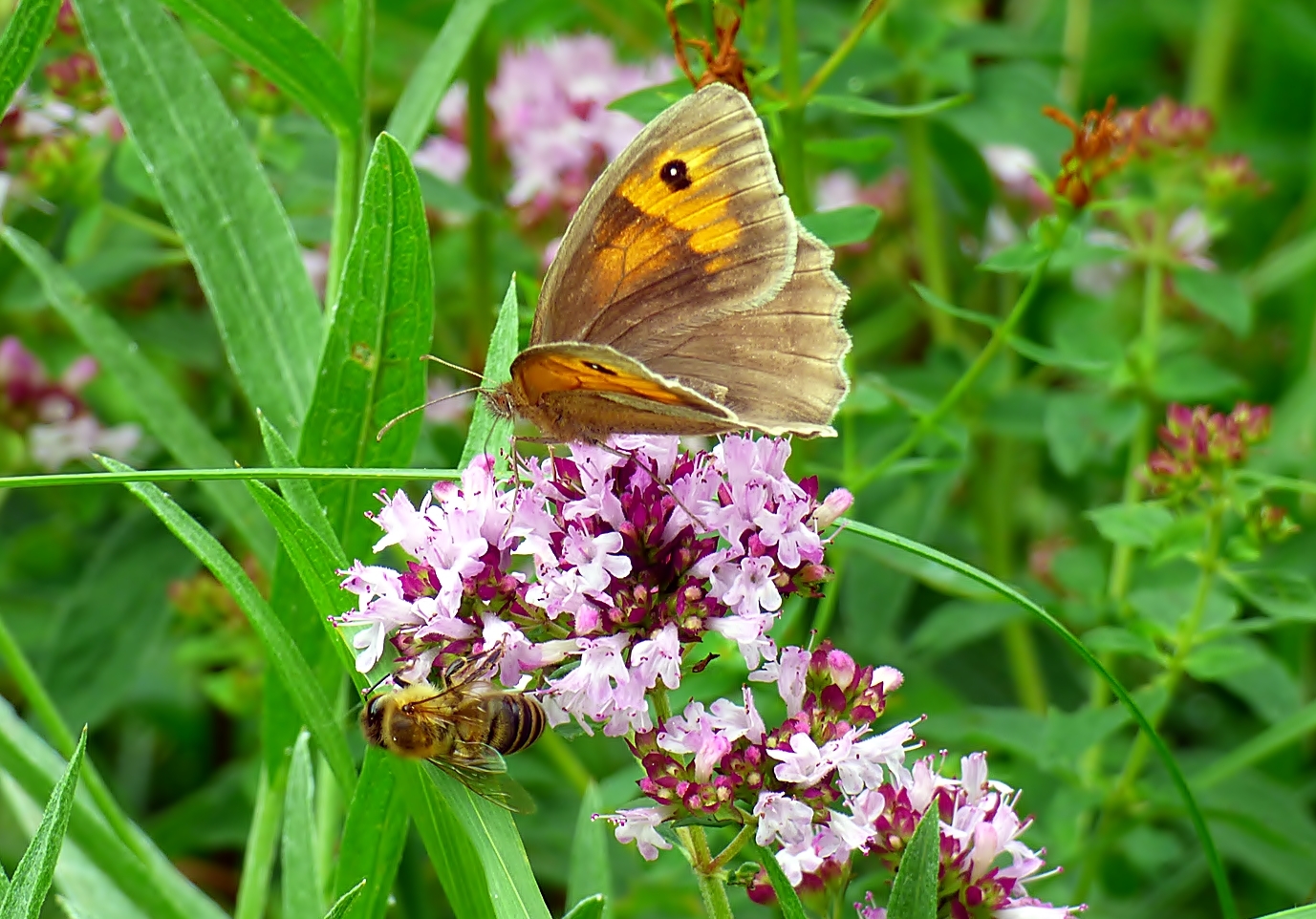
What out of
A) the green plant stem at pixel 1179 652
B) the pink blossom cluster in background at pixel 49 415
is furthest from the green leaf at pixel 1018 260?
the pink blossom cluster in background at pixel 49 415

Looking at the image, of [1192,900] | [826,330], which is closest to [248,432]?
[826,330]

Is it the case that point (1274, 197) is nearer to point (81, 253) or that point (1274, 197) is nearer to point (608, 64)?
point (608, 64)

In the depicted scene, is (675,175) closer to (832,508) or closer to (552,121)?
(832,508)

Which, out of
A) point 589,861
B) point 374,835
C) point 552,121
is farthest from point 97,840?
point 552,121

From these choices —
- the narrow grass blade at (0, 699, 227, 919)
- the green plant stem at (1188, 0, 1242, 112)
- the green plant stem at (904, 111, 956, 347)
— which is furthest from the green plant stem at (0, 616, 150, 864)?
the green plant stem at (1188, 0, 1242, 112)

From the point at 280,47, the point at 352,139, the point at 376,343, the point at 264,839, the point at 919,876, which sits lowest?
the point at 264,839

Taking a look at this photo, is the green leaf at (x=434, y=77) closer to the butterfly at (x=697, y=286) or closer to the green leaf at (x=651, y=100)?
the green leaf at (x=651, y=100)
